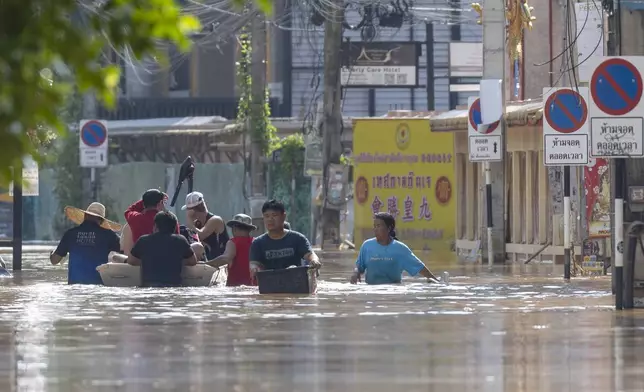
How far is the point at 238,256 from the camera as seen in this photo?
24.0 m

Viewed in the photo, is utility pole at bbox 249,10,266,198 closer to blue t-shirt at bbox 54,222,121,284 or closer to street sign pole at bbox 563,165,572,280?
street sign pole at bbox 563,165,572,280

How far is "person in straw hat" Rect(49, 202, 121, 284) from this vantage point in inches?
980

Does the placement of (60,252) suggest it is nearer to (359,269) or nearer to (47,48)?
(359,269)

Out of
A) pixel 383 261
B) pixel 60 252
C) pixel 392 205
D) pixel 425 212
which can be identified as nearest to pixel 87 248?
pixel 60 252

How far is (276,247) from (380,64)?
3564 centimetres

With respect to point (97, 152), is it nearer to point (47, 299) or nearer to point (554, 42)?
point (554, 42)

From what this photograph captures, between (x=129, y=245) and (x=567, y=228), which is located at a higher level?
(x=567, y=228)

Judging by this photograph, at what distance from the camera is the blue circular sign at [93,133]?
1666 inches

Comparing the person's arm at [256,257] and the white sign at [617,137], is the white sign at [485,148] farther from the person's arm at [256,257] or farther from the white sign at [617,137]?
the white sign at [617,137]

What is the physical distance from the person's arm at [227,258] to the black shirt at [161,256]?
1.56 feet

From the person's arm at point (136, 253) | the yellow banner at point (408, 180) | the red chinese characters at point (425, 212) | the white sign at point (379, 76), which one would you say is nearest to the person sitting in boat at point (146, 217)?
the person's arm at point (136, 253)

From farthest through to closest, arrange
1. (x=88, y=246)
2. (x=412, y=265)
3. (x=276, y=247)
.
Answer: (x=88, y=246) → (x=412, y=265) → (x=276, y=247)

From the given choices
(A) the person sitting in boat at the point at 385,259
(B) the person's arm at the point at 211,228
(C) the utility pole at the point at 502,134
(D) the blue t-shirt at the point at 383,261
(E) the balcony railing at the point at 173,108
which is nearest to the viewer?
(A) the person sitting in boat at the point at 385,259

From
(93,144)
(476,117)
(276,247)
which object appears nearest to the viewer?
(276,247)
